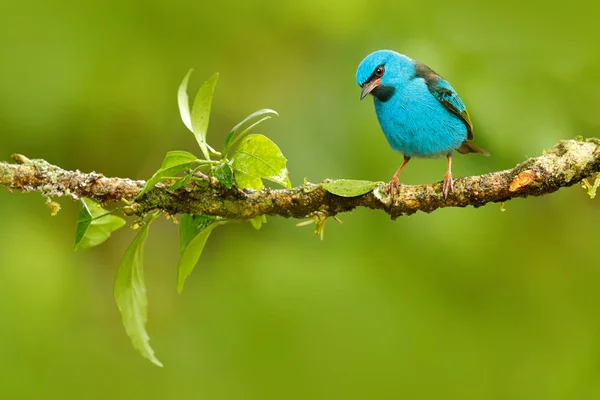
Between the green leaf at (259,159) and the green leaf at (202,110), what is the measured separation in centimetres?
15

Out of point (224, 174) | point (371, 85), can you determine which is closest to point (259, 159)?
point (224, 174)

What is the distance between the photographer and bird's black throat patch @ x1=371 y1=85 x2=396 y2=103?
3.76 metres

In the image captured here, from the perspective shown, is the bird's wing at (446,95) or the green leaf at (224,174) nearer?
the green leaf at (224,174)

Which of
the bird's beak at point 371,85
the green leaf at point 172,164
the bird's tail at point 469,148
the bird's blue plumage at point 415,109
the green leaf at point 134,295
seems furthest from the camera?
the bird's tail at point 469,148

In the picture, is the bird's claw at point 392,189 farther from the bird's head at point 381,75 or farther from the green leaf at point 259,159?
the bird's head at point 381,75

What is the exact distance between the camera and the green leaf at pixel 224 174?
8.95 feet

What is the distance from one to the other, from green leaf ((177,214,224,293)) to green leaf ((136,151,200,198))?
0.36 metres

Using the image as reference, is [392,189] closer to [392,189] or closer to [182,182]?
[392,189]

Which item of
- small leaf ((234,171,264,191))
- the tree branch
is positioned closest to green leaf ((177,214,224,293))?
the tree branch

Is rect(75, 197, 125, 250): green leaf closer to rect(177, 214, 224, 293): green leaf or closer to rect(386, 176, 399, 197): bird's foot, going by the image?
rect(177, 214, 224, 293): green leaf

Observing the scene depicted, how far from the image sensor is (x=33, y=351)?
17.0 feet

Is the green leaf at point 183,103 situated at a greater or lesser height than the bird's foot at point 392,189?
greater

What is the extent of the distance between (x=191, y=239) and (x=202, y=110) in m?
0.55

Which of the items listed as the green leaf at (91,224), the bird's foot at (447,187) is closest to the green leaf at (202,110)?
the green leaf at (91,224)
